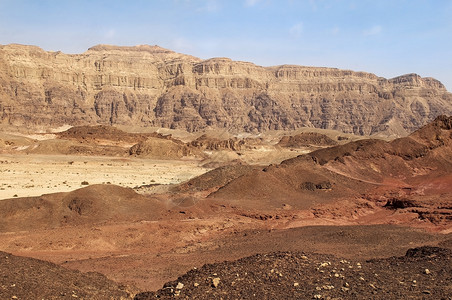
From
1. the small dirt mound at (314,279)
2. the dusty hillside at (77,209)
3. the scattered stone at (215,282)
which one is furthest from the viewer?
the dusty hillside at (77,209)

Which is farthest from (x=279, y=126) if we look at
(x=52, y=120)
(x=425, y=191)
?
(x=425, y=191)

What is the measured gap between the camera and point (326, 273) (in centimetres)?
1148

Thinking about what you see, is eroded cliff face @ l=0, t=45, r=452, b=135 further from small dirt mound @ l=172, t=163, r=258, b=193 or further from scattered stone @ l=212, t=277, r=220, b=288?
scattered stone @ l=212, t=277, r=220, b=288

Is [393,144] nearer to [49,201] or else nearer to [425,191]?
[425,191]

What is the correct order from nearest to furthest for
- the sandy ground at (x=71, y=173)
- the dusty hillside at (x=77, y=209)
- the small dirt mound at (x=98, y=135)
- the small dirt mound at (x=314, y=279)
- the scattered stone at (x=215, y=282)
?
the small dirt mound at (x=314, y=279)
the scattered stone at (x=215, y=282)
the dusty hillside at (x=77, y=209)
the sandy ground at (x=71, y=173)
the small dirt mound at (x=98, y=135)

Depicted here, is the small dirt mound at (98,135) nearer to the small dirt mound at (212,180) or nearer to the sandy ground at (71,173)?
the sandy ground at (71,173)

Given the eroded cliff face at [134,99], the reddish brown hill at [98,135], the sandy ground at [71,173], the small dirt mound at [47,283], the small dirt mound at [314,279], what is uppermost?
the eroded cliff face at [134,99]

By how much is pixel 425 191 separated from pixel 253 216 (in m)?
14.6

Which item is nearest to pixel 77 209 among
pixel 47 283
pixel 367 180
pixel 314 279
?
pixel 47 283

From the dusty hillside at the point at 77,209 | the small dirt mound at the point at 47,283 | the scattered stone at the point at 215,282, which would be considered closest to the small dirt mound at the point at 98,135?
the dusty hillside at the point at 77,209

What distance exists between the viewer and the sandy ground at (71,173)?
38.0 metres

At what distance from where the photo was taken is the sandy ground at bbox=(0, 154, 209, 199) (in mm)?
38044

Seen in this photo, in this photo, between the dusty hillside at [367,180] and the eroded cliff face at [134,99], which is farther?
the eroded cliff face at [134,99]

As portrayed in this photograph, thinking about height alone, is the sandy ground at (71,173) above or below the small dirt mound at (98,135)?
below
